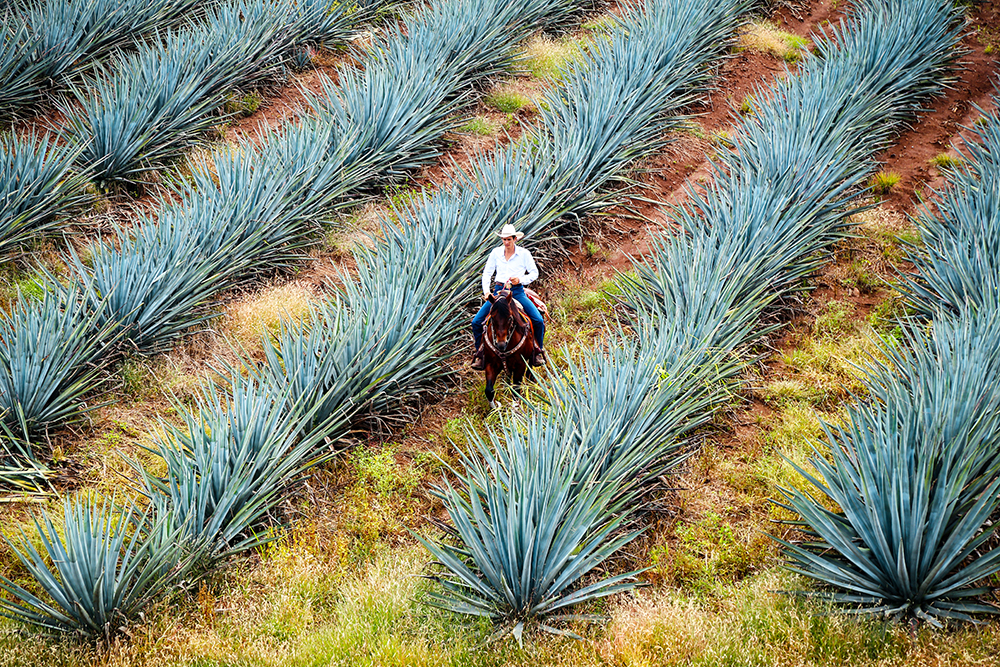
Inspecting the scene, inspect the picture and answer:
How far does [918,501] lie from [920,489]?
0.11m

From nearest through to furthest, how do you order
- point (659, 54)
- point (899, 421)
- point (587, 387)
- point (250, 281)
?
point (899, 421), point (587, 387), point (250, 281), point (659, 54)

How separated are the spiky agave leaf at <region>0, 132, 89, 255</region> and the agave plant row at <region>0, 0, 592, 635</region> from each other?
78cm

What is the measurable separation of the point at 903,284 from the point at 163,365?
743 centimetres

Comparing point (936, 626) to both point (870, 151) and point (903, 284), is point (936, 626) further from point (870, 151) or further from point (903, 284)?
point (870, 151)

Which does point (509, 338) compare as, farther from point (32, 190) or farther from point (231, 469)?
point (32, 190)

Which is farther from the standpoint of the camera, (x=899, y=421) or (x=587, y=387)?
(x=587, y=387)

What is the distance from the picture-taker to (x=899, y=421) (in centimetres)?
566

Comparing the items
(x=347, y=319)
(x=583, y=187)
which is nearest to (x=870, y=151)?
(x=583, y=187)

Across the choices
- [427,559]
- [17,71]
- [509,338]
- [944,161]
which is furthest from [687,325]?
[17,71]

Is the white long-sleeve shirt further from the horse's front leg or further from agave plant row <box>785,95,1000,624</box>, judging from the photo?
agave plant row <box>785,95,1000,624</box>

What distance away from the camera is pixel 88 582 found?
488 centimetres

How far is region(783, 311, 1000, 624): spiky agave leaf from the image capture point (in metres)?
4.60

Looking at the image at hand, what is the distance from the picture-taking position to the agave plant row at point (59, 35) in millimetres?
10914

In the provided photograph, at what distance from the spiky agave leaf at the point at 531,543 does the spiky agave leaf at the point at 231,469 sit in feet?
4.61
